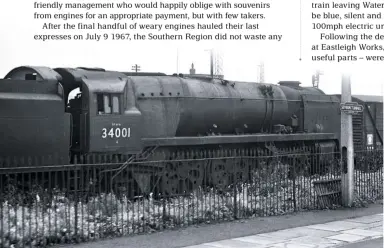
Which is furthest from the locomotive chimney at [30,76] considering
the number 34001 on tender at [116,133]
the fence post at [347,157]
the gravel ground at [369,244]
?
the gravel ground at [369,244]

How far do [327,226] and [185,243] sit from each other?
10.6 ft

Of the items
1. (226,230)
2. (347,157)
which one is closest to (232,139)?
(347,157)

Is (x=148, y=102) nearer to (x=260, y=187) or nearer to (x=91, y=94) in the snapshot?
(x=91, y=94)

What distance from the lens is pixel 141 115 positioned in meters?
13.7

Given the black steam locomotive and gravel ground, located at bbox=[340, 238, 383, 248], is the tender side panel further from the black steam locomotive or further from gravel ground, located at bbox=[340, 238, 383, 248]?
gravel ground, located at bbox=[340, 238, 383, 248]

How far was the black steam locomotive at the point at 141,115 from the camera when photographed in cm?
1158

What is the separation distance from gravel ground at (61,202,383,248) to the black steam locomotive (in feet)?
7.52

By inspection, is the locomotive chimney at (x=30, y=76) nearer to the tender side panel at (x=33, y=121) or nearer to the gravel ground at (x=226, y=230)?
the tender side panel at (x=33, y=121)

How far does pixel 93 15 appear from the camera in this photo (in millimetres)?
9961

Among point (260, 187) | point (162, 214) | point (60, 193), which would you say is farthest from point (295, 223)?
point (60, 193)

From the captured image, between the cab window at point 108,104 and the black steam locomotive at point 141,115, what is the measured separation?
0.02 metres

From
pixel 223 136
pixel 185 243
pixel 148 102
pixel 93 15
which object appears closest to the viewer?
pixel 185 243

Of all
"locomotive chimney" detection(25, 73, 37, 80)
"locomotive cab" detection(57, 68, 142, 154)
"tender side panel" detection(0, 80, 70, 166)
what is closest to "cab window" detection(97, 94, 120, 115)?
"locomotive cab" detection(57, 68, 142, 154)

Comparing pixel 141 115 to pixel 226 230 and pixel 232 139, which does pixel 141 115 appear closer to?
pixel 232 139
